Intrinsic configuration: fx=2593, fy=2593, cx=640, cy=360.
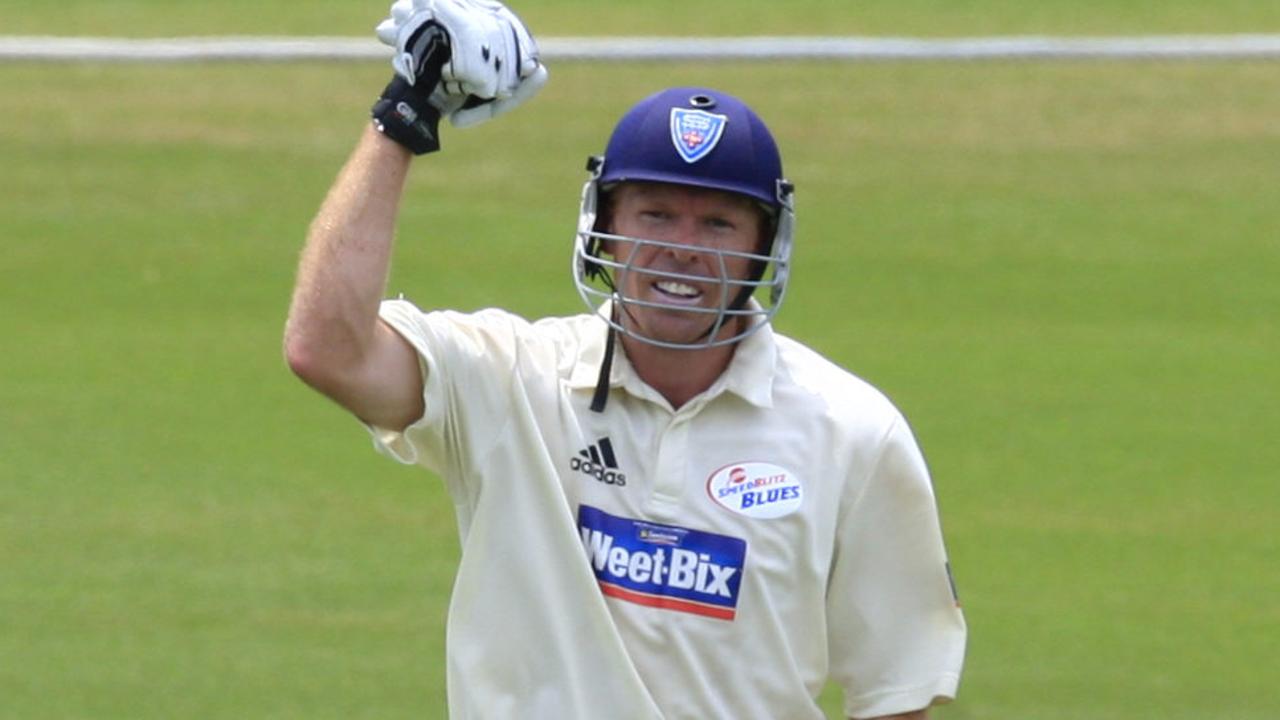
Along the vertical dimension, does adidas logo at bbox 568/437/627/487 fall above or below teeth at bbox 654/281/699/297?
below

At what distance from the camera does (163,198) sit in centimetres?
1248

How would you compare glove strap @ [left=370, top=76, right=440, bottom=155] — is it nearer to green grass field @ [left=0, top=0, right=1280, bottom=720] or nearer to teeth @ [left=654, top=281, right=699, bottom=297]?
teeth @ [left=654, top=281, right=699, bottom=297]

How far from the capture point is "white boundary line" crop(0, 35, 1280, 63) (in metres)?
12.9

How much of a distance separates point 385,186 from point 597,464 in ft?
1.91

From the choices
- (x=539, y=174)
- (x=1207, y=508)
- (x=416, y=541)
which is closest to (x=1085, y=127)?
(x=539, y=174)

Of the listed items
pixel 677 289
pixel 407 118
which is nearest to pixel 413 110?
pixel 407 118

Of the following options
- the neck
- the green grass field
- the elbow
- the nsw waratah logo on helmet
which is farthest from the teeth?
the green grass field

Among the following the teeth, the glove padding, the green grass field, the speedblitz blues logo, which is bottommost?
the green grass field

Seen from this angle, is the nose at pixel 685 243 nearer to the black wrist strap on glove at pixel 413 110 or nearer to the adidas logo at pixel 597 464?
the adidas logo at pixel 597 464

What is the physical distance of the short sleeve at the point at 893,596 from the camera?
14.0 feet

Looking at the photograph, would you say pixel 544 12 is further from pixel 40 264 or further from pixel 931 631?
pixel 931 631

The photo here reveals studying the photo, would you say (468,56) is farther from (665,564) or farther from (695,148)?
(665,564)

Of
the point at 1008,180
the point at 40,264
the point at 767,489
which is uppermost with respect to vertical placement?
the point at 767,489

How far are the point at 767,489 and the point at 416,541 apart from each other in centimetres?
435
